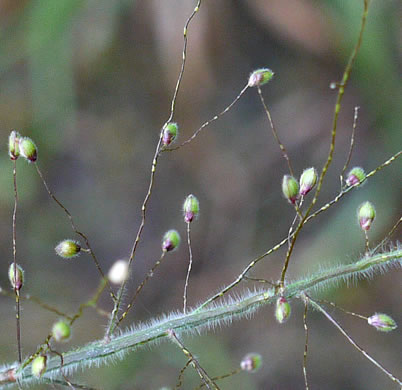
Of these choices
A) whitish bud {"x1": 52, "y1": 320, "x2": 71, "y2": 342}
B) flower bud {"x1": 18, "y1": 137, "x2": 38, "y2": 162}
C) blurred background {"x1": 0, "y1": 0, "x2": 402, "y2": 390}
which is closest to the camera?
whitish bud {"x1": 52, "y1": 320, "x2": 71, "y2": 342}

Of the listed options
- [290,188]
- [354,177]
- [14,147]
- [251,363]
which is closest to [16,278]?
[14,147]

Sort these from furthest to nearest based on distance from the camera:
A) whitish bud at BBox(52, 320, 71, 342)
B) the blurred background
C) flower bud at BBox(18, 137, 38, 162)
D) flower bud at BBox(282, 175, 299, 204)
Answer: the blurred background
flower bud at BBox(18, 137, 38, 162)
flower bud at BBox(282, 175, 299, 204)
whitish bud at BBox(52, 320, 71, 342)

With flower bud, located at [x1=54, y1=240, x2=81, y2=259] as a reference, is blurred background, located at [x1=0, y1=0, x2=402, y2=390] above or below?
above

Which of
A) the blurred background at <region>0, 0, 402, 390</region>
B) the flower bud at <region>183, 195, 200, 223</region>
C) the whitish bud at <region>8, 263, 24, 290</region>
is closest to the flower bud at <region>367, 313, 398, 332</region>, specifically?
the flower bud at <region>183, 195, 200, 223</region>

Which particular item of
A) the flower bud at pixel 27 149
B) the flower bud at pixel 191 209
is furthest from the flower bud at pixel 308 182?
the flower bud at pixel 27 149

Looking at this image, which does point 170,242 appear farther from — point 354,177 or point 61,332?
point 354,177

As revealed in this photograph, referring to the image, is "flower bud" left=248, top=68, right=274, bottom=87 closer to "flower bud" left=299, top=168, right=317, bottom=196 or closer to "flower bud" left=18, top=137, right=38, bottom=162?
"flower bud" left=299, top=168, right=317, bottom=196
